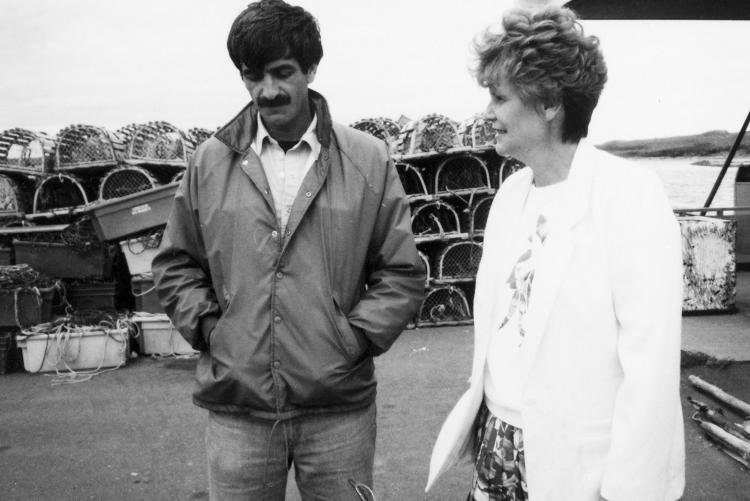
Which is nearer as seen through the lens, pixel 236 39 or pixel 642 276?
pixel 642 276

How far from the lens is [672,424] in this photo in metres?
1.55

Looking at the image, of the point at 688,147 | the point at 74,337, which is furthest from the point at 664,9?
the point at 74,337

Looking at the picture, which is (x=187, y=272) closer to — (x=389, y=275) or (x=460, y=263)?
(x=389, y=275)

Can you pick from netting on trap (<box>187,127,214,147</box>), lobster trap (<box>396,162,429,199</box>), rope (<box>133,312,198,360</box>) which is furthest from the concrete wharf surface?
netting on trap (<box>187,127,214,147</box>)

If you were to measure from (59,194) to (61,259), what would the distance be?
37.5 inches

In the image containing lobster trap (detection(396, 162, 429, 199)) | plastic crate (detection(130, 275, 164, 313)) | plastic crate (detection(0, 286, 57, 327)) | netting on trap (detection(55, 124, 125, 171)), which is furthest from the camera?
lobster trap (detection(396, 162, 429, 199))

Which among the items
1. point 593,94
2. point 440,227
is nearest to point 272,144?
point 593,94

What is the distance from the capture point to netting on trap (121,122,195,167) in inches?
285

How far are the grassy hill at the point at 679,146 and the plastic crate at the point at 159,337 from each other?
527 centimetres

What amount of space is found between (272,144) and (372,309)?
0.58 m

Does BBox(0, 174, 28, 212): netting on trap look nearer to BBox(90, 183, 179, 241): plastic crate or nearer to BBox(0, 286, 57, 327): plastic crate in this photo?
BBox(90, 183, 179, 241): plastic crate

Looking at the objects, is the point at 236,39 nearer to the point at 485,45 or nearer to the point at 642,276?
the point at 485,45

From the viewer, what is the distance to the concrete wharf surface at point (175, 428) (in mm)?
3773

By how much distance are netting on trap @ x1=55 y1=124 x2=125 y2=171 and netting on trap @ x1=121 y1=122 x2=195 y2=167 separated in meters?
0.19
